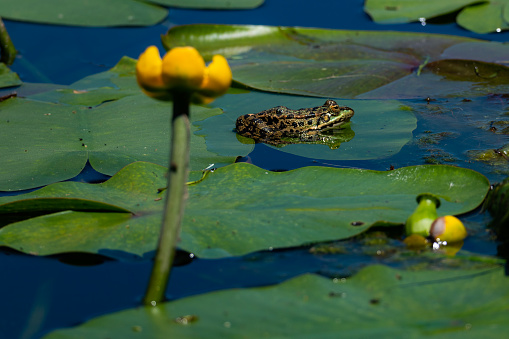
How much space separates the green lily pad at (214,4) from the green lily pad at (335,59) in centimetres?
101

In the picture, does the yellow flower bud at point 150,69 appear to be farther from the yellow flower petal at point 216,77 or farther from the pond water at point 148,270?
the pond water at point 148,270

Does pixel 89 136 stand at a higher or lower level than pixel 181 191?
lower

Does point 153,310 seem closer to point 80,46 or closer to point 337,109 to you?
point 337,109

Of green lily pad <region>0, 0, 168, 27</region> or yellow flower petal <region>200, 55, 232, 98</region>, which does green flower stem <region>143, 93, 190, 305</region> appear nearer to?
yellow flower petal <region>200, 55, 232, 98</region>

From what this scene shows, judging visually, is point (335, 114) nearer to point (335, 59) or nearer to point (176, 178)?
point (335, 59)

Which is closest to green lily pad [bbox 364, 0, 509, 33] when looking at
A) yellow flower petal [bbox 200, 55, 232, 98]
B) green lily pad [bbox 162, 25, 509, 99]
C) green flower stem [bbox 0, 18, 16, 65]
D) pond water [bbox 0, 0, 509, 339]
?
green lily pad [bbox 162, 25, 509, 99]

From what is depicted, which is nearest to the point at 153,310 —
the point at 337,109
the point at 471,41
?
the point at 337,109

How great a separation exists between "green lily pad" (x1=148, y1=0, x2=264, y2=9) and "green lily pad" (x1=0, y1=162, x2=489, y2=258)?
15.9 ft

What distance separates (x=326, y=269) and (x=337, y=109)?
2.45 m

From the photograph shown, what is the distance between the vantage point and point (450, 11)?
6.93 metres

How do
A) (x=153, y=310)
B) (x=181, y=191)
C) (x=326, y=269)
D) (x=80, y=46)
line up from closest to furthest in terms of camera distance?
(x=181, y=191), (x=153, y=310), (x=326, y=269), (x=80, y=46)

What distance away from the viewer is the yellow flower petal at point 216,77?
5.55ft

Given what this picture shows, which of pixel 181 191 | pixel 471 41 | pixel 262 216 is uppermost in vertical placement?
pixel 471 41

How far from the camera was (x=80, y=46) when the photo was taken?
7020 mm
